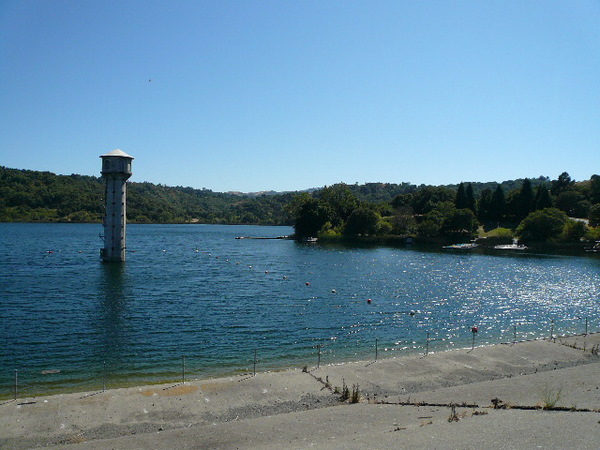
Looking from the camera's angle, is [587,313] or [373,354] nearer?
[373,354]

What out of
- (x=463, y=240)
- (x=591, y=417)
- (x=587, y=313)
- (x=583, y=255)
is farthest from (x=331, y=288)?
(x=463, y=240)

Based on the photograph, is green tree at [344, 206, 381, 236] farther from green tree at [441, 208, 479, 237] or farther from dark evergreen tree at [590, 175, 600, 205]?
dark evergreen tree at [590, 175, 600, 205]

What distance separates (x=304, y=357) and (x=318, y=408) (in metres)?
10.9

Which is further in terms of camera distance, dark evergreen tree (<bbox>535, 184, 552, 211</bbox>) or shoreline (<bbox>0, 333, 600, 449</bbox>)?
dark evergreen tree (<bbox>535, 184, 552, 211</bbox>)

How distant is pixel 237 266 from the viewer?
90688 mm

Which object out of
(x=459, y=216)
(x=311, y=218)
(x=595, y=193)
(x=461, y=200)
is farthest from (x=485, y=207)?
(x=311, y=218)

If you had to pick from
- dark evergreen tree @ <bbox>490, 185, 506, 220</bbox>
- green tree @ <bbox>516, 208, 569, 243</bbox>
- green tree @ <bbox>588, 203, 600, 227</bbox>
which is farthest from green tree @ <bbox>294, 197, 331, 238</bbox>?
green tree @ <bbox>588, 203, 600, 227</bbox>

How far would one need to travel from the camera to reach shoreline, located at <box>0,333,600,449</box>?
16.8 metres

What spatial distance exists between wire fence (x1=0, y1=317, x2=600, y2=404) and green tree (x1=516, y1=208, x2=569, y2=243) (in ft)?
352

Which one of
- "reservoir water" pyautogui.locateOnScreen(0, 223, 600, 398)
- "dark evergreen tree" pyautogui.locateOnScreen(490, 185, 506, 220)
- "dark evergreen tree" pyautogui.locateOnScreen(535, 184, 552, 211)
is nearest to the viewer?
"reservoir water" pyautogui.locateOnScreen(0, 223, 600, 398)

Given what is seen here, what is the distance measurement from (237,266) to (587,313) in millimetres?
59422

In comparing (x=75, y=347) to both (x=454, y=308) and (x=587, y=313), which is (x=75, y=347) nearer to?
(x=454, y=308)

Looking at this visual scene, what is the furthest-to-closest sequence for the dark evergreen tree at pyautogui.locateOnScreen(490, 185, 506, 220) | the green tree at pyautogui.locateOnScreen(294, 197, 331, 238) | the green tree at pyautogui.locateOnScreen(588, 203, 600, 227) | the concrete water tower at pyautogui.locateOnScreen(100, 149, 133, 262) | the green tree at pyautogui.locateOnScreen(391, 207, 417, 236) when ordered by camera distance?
the green tree at pyautogui.locateOnScreen(294, 197, 331, 238) < the dark evergreen tree at pyautogui.locateOnScreen(490, 185, 506, 220) < the green tree at pyautogui.locateOnScreen(391, 207, 417, 236) < the green tree at pyautogui.locateOnScreen(588, 203, 600, 227) < the concrete water tower at pyautogui.locateOnScreen(100, 149, 133, 262)

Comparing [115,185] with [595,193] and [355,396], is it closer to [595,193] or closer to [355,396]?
[355,396]
